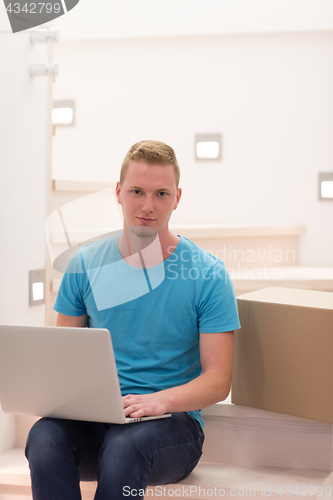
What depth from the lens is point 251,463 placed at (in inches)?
52.8

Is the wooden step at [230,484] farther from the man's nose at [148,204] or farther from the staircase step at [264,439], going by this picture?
the man's nose at [148,204]

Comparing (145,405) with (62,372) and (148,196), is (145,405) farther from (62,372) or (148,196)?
(148,196)

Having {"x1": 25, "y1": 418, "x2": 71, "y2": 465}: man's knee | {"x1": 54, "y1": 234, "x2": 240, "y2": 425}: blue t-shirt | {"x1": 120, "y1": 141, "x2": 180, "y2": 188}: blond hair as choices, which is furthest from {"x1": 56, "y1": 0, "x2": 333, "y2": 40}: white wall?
{"x1": 25, "y1": 418, "x2": 71, "y2": 465}: man's knee

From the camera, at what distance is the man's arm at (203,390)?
1046 millimetres

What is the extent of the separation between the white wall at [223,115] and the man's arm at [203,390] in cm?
225

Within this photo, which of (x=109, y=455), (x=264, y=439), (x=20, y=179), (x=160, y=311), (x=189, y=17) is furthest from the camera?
(x=189, y=17)

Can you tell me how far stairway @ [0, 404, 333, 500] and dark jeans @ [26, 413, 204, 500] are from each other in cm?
14

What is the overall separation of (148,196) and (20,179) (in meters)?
0.58

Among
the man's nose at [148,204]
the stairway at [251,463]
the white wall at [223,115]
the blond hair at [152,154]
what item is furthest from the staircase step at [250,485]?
the white wall at [223,115]

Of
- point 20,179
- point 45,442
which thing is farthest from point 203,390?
point 20,179

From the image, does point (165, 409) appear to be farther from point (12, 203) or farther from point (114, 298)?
point (12, 203)

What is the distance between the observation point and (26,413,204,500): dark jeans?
38.4 inches

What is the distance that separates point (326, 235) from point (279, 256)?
46 cm

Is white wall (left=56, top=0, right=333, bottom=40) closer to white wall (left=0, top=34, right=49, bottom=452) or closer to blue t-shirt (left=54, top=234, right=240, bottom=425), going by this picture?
white wall (left=0, top=34, right=49, bottom=452)
